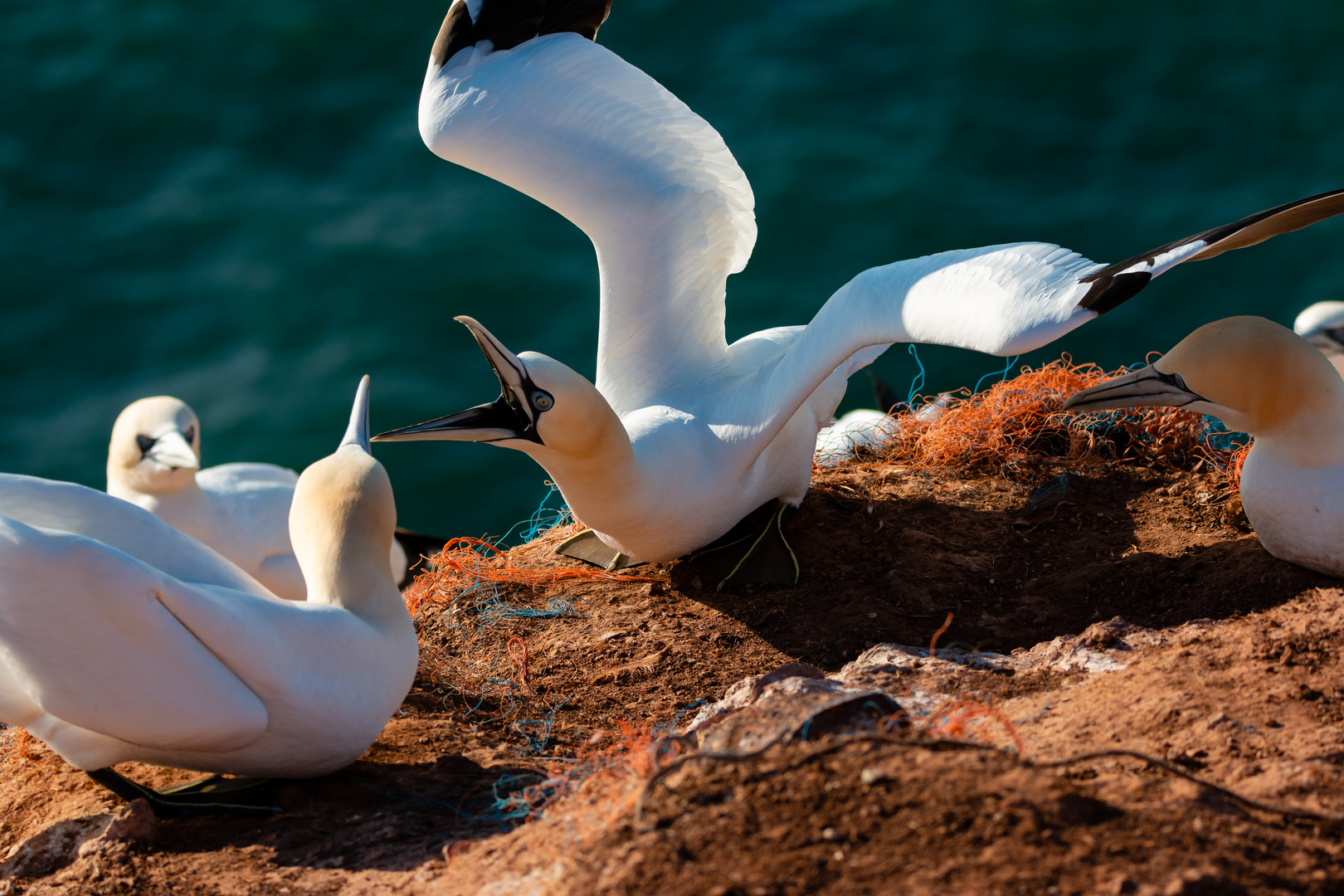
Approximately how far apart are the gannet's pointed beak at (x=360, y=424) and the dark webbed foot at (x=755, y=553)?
173 cm

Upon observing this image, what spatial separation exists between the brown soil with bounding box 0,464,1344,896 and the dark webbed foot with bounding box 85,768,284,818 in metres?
0.05

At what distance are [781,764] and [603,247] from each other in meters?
3.58

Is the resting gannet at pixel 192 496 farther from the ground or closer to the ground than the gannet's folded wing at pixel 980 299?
closer to the ground

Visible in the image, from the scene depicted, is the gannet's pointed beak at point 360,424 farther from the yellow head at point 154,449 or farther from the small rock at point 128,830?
the yellow head at point 154,449

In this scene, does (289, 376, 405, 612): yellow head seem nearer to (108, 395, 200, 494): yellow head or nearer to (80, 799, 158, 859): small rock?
(80, 799, 158, 859): small rock

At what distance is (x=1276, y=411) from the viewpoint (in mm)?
4402

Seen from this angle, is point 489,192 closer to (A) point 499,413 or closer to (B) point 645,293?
(B) point 645,293

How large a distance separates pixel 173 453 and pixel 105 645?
3626 mm

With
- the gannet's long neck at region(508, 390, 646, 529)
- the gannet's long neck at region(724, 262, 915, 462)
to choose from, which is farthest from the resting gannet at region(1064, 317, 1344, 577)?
the gannet's long neck at region(508, 390, 646, 529)

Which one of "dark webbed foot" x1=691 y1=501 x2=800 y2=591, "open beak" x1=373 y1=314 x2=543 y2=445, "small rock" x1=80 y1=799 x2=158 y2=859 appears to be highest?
"open beak" x1=373 y1=314 x2=543 y2=445

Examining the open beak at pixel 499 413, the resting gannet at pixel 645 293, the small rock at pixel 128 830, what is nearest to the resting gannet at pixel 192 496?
the resting gannet at pixel 645 293

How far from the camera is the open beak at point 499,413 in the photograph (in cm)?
461

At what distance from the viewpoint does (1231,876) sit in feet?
7.68

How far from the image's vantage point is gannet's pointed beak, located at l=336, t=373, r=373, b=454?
4.38 metres
